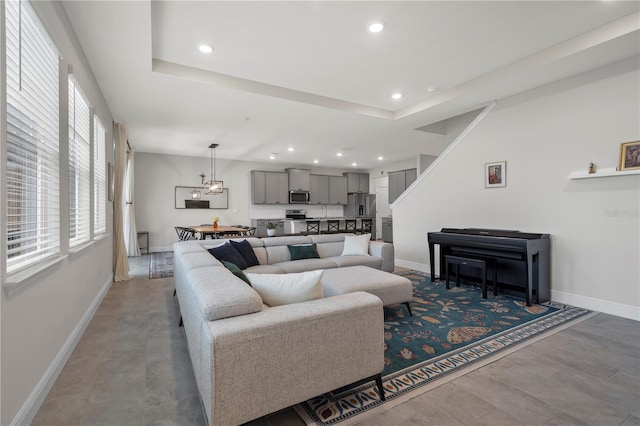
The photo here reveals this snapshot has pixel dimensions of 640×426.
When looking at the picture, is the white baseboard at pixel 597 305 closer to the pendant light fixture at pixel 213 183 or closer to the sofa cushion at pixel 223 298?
the sofa cushion at pixel 223 298

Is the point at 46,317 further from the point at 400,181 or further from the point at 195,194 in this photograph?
the point at 400,181

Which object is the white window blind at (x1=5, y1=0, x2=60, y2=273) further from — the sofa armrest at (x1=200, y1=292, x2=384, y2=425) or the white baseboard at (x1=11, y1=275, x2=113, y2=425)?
the sofa armrest at (x1=200, y1=292, x2=384, y2=425)

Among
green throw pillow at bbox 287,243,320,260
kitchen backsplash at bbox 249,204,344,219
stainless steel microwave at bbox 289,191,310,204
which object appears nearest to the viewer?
green throw pillow at bbox 287,243,320,260

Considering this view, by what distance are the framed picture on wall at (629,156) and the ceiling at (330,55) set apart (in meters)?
0.91

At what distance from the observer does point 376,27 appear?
2.81 metres

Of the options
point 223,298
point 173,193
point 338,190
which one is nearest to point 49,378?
point 223,298

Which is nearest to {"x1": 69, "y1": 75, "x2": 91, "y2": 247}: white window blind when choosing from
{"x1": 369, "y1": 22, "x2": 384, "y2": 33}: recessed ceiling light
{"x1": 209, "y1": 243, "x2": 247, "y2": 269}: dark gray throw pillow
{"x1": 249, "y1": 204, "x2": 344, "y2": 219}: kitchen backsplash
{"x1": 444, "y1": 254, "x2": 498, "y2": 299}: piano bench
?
{"x1": 209, "y1": 243, "x2": 247, "y2": 269}: dark gray throw pillow

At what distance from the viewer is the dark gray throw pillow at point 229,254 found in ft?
12.4

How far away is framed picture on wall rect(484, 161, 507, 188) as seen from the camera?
4.32m

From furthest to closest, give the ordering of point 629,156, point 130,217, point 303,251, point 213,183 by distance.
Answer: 1. point 130,217
2. point 213,183
3. point 303,251
4. point 629,156

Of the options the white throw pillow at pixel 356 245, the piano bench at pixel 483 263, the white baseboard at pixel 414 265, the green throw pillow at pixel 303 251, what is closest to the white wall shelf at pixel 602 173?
the piano bench at pixel 483 263

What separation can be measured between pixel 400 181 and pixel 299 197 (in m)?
3.14

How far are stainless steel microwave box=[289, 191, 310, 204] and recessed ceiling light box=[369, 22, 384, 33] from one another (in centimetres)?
706

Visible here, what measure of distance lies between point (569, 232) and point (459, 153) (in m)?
1.86
